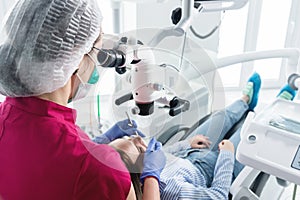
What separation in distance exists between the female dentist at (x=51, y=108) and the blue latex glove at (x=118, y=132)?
0.06m

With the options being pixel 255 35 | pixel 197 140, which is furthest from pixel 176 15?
pixel 255 35

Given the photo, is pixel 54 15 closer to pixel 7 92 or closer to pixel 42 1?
pixel 42 1

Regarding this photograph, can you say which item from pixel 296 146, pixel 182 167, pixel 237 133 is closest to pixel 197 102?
pixel 296 146

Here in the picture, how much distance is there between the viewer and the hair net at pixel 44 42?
886 millimetres

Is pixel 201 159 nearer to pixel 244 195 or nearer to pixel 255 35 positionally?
pixel 244 195

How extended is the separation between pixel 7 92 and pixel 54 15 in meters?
0.24

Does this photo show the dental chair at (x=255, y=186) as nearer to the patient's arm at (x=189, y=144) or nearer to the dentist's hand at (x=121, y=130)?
the patient's arm at (x=189, y=144)

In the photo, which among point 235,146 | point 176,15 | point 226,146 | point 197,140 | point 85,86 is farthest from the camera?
point 235,146

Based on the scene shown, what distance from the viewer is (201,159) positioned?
176 centimetres

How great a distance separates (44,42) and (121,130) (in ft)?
1.02

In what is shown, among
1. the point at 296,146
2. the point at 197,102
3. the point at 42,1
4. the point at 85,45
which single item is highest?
the point at 42,1

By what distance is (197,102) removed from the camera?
40.7 inches

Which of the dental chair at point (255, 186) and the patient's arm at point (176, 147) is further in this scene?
the dental chair at point (255, 186)

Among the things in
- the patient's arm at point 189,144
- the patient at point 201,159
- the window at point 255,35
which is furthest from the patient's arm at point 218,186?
the window at point 255,35
